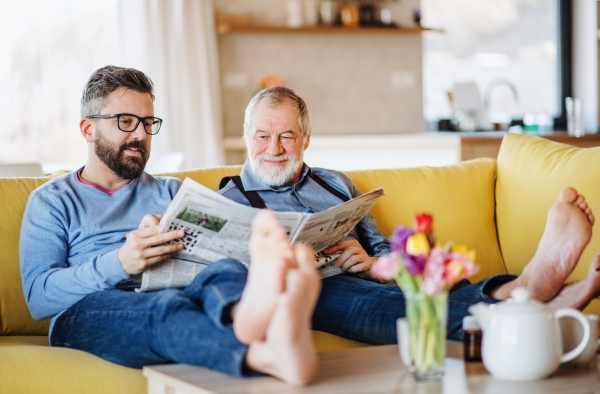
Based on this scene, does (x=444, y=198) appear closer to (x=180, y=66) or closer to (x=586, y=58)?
(x=180, y=66)

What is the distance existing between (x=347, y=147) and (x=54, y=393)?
3.75 m

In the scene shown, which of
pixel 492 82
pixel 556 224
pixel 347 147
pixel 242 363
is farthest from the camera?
pixel 492 82

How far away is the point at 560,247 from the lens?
A: 1.34m

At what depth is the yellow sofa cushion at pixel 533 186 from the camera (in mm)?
1988

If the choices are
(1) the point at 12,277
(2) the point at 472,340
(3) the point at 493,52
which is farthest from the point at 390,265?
(3) the point at 493,52

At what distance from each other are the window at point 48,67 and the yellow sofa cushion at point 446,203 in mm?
2582

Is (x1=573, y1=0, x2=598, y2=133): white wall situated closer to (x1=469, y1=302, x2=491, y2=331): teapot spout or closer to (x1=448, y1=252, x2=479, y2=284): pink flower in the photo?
(x1=469, y1=302, x2=491, y2=331): teapot spout

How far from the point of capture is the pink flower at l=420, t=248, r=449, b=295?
0.94 m

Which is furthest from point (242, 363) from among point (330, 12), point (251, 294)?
point (330, 12)

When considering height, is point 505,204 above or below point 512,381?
above

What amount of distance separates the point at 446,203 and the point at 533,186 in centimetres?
29

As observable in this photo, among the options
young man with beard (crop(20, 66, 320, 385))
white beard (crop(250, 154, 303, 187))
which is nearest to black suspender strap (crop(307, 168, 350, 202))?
white beard (crop(250, 154, 303, 187))

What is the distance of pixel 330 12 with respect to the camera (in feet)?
16.8

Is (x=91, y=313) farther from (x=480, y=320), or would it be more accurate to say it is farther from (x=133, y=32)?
(x=133, y=32)
